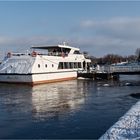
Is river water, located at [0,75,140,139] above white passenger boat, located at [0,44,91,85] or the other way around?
the other way around

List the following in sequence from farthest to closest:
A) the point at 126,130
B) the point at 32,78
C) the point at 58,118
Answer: the point at 32,78 → the point at 58,118 → the point at 126,130

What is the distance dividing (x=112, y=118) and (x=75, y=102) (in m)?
5.74

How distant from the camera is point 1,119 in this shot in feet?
47.6

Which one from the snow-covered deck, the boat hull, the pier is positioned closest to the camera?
the snow-covered deck

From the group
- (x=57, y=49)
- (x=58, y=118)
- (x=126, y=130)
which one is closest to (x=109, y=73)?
(x=57, y=49)

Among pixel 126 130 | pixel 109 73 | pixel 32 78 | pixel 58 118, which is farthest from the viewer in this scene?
pixel 109 73

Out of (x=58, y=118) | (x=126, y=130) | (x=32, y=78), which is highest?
(x=32, y=78)

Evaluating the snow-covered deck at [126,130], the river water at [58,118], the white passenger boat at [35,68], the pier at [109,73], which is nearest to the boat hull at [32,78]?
the white passenger boat at [35,68]

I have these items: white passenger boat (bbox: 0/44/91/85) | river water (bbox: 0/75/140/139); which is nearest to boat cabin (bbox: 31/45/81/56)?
white passenger boat (bbox: 0/44/91/85)

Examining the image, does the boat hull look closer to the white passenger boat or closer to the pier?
the white passenger boat

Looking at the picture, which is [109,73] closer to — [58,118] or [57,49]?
[57,49]

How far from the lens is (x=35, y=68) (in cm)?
3484

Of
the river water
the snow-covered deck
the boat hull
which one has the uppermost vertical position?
the boat hull

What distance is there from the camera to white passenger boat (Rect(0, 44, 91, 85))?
3456 centimetres
